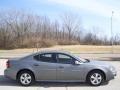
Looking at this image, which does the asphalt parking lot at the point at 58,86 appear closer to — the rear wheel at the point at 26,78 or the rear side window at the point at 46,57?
the rear wheel at the point at 26,78

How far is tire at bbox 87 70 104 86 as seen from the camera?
38.7ft

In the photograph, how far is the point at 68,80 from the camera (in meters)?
12.0

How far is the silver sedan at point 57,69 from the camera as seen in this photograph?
11.9 meters

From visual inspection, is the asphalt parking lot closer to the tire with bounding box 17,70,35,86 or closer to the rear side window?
the tire with bounding box 17,70,35,86

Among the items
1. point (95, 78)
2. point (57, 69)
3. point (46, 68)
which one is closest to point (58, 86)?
point (57, 69)

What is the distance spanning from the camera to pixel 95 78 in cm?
1183

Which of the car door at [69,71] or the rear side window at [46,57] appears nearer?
the car door at [69,71]

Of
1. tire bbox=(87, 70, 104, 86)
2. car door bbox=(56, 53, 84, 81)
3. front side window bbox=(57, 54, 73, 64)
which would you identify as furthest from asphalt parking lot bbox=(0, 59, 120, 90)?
front side window bbox=(57, 54, 73, 64)

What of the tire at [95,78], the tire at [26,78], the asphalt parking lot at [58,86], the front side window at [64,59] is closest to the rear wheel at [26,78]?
the tire at [26,78]

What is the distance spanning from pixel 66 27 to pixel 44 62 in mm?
91097

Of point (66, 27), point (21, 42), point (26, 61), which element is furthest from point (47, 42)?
point (26, 61)

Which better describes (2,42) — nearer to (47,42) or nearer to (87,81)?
(47,42)

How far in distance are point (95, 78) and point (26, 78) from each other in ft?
9.02

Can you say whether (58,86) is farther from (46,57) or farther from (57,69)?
(46,57)
